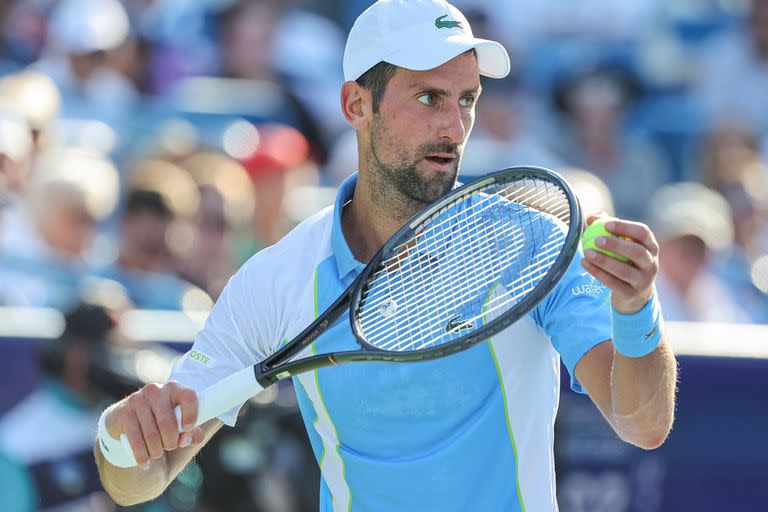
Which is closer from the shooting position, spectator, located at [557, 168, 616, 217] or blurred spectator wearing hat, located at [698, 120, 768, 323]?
spectator, located at [557, 168, 616, 217]

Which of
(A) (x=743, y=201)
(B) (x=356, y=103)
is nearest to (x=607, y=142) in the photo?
(A) (x=743, y=201)

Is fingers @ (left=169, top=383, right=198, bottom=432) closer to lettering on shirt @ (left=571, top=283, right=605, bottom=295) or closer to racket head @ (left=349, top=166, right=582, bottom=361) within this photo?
racket head @ (left=349, top=166, right=582, bottom=361)

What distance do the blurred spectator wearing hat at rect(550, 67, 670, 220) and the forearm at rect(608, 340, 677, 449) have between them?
540 cm

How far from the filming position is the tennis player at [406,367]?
2.78 metres

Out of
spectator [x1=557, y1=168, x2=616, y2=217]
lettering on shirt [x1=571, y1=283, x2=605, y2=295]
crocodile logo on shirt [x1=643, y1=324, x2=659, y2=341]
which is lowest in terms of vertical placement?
spectator [x1=557, y1=168, x2=616, y2=217]

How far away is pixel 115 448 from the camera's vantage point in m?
2.78

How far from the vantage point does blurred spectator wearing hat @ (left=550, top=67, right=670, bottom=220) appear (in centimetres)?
812

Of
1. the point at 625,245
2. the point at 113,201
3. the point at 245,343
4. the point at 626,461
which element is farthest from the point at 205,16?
the point at 625,245

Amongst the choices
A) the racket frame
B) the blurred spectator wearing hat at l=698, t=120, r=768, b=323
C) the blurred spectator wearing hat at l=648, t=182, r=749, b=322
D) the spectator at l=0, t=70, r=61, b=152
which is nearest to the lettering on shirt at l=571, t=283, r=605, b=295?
the racket frame

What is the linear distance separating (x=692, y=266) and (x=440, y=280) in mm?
3908

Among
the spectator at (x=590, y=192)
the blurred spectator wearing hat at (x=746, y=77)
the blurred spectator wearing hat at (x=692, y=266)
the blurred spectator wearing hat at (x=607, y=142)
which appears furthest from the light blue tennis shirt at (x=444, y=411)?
the blurred spectator wearing hat at (x=746, y=77)

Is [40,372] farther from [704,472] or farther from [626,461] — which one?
[704,472]

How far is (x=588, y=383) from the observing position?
281 cm

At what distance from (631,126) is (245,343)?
594cm
